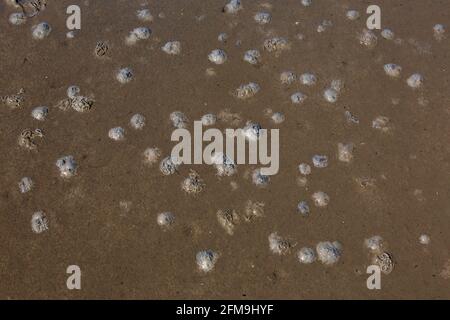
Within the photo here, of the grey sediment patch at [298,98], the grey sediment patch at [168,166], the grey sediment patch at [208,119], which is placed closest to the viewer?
the grey sediment patch at [168,166]

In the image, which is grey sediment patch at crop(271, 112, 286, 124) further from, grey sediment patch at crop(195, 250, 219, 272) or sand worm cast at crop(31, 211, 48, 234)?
sand worm cast at crop(31, 211, 48, 234)

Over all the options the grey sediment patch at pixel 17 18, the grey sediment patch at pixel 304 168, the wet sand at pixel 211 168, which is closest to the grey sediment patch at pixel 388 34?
the wet sand at pixel 211 168

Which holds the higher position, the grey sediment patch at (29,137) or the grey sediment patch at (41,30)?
the grey sediment patch at (41,30)

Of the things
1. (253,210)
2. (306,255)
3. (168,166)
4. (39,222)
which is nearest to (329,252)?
(306,255)

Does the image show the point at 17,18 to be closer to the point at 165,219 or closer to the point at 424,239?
the point at 165,219

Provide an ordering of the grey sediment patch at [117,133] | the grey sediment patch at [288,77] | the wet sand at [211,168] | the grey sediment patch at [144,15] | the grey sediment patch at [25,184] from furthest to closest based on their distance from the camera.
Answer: the grey sediment patch at [144,15], the grey sediment patch at [288,77], the grey sediment patch at [117,133], the grey sediment patch at [25,184], the wet sand at [211,168]

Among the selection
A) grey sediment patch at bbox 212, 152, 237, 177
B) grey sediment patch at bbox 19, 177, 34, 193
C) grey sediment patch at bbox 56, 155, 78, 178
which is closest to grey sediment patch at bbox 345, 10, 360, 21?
grey sediment patch at bbox 212, 152, 237, 177

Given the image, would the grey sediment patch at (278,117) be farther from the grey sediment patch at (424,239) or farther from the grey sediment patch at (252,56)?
the grey sediment patch at (424,239)

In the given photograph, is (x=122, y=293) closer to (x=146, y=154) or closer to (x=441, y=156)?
(x=146, y=154)
